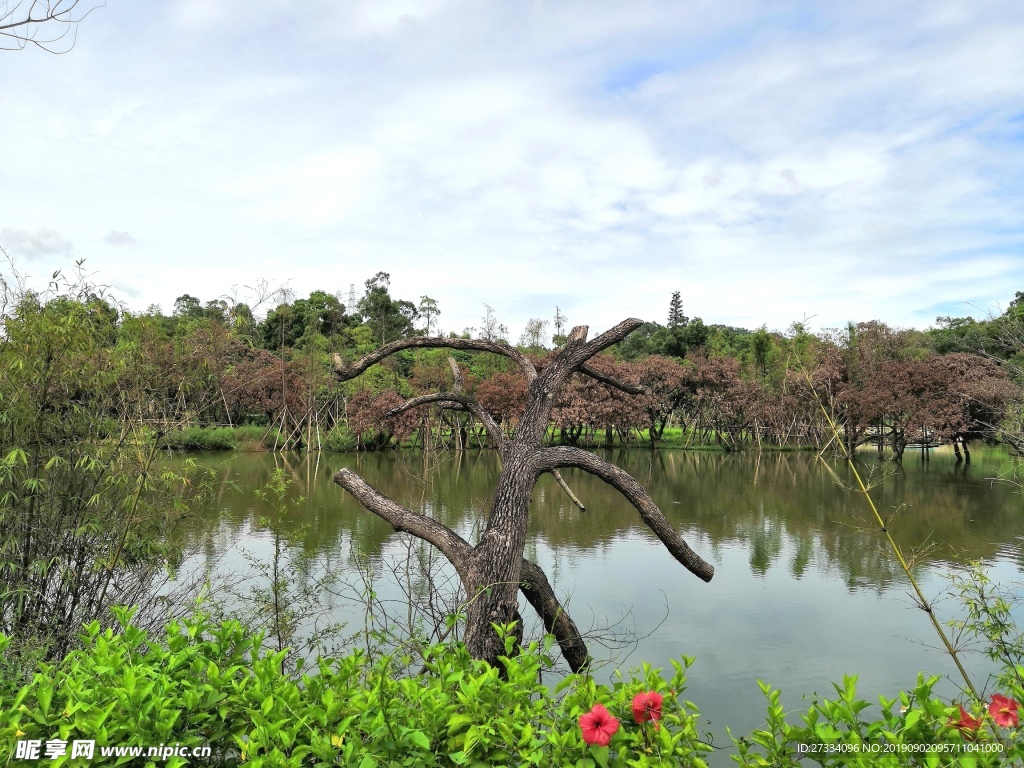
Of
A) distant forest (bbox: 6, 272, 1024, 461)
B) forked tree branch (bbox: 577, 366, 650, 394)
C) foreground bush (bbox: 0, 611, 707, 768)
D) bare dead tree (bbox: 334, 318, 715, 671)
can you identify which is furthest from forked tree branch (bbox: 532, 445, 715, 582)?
distant forest (bbox: 6, 272, 1024, 461)

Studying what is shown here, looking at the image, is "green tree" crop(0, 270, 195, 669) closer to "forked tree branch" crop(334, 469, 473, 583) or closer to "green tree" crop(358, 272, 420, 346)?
"forked tree branch" crop(334, 469, 473, 583)

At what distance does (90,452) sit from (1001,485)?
18.3 metres

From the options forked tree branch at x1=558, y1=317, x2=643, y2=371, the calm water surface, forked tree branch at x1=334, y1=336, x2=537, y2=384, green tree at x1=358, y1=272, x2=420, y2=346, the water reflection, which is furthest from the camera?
green tree at x1=358, y1=272, x2=420, y2=346

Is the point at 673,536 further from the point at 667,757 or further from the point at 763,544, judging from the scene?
the point at 763,544

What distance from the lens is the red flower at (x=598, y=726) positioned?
153 cm

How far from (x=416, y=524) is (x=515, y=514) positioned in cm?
52

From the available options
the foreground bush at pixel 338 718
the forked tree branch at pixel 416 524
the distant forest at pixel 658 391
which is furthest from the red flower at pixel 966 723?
the distant forest at pixel 658 391

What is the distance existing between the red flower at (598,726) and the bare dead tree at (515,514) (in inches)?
59.5

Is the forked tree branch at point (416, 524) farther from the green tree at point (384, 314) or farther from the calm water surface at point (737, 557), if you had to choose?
the green tree at point (384, 314)

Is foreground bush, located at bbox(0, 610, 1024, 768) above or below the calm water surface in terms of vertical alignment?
above

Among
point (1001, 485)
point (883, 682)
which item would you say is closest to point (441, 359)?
point (1001, 485)

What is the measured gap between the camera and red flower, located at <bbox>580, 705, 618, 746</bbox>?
5.00 feet

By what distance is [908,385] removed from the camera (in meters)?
21.8

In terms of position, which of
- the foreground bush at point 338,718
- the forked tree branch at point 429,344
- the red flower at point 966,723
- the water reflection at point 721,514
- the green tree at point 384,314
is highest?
the green tree at point 384,314
